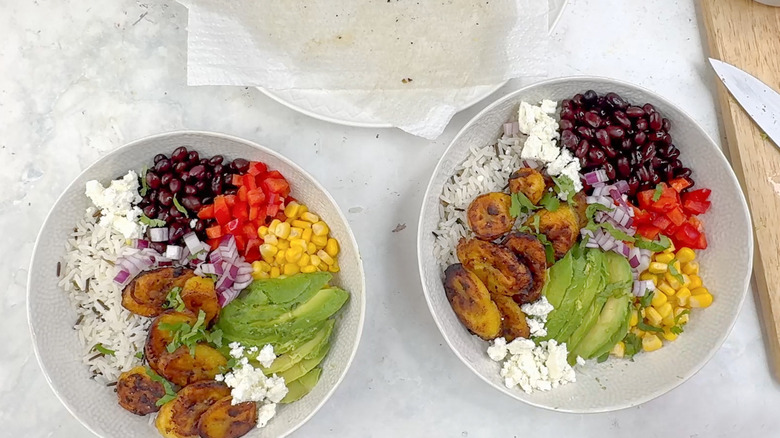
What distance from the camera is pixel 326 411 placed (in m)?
2.13

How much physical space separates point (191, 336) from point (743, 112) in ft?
6.09

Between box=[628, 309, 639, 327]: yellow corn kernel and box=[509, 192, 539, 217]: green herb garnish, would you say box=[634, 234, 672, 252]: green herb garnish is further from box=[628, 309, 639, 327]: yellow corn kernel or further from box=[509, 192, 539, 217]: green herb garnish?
box=[509, 192, 539, 217]: green herb garnish

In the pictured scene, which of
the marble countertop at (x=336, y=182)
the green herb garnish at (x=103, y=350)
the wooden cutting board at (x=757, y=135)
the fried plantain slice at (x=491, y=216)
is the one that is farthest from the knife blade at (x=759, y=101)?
the green herb garnish at (x=103, y=350)

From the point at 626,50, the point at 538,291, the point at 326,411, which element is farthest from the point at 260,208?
the point at 626,50

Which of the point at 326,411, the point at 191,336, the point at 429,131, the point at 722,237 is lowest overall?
the point at 326,411

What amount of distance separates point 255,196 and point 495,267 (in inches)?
28.4

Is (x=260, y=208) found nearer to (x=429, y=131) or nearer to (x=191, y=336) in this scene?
(x=191, y=336)

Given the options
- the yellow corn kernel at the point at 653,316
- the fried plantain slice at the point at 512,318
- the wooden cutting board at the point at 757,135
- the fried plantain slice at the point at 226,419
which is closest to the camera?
the fried plantain slice at the point at 226,419

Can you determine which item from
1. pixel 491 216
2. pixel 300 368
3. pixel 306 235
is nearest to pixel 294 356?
pixel 300 368

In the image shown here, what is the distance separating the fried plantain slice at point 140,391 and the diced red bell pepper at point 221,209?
0.47m

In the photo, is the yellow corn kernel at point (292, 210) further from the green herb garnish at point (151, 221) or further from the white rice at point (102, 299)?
the white rice at point (102, 299)

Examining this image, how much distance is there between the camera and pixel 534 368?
77.0 inches

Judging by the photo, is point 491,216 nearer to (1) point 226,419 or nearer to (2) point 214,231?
(2) point 214,231

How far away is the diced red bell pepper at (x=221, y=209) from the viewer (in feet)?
6.32
